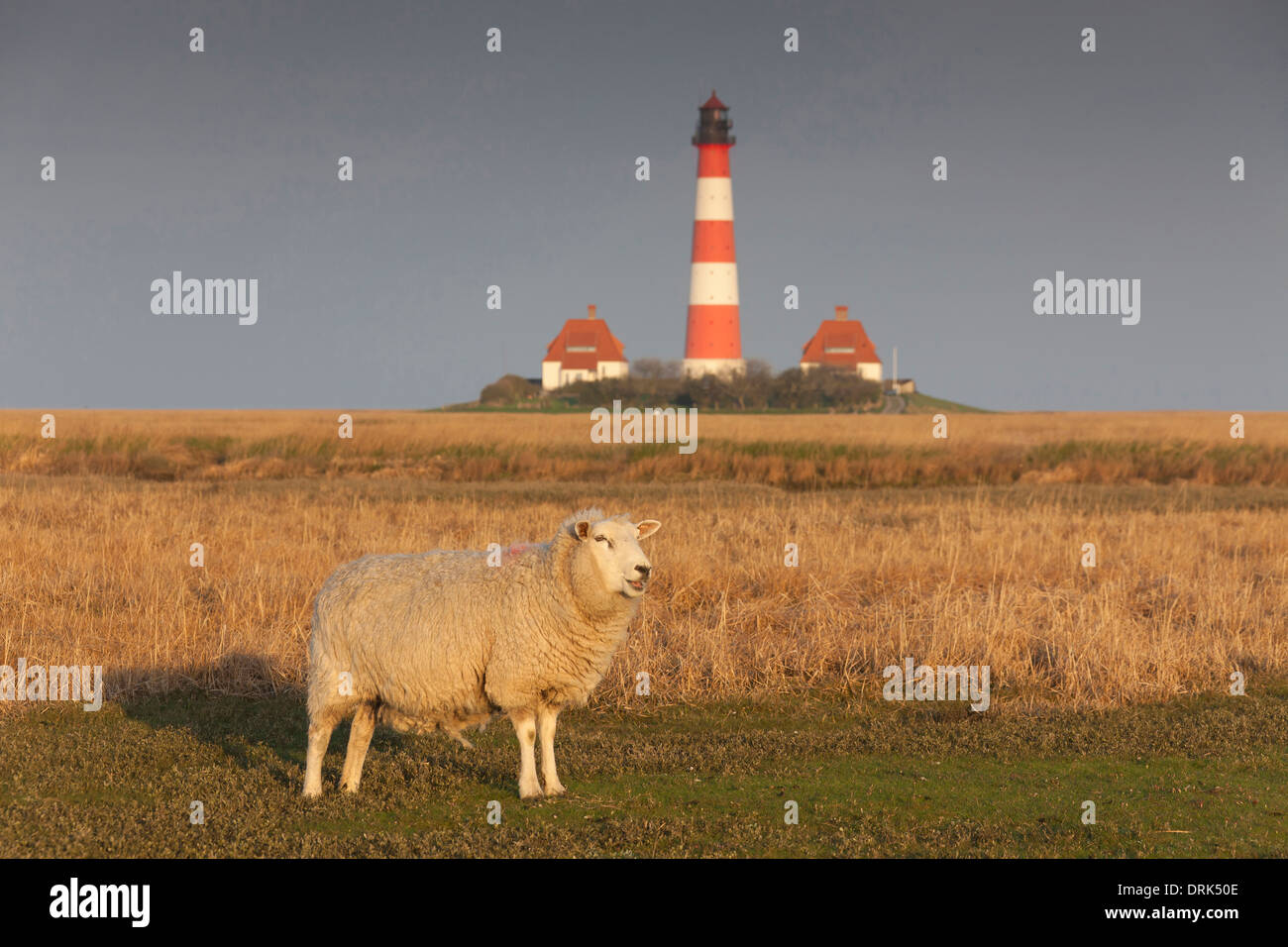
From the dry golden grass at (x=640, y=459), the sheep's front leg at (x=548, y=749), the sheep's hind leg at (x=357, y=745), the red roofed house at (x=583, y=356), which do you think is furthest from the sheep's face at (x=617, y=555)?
the red roofed house at (x=583, y=356)

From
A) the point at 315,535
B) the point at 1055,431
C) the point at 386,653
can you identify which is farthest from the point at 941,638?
the point at 1055,431

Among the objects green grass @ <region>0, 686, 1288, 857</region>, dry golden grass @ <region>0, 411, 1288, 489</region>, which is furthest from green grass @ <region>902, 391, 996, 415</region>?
green grass @ <region>0, 686, 1288, 857</region>

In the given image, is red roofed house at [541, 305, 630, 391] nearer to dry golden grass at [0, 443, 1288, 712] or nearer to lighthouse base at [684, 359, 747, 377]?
lighthouse base at [684, 359, 747, 377]

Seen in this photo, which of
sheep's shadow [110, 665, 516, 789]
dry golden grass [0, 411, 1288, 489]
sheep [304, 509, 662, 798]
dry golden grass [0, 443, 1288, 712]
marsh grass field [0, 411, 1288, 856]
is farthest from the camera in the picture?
dry golden grass [0, 411, 1288, 489]

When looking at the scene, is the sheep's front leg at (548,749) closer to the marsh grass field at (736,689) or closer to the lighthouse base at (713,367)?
the marsh grass field at (736,689)

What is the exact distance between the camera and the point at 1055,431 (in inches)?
2259

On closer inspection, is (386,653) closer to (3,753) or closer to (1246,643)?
(3,753)

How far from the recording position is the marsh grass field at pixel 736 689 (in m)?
8.46

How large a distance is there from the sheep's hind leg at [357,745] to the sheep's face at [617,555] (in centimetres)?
204

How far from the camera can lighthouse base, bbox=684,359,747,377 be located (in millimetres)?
95125

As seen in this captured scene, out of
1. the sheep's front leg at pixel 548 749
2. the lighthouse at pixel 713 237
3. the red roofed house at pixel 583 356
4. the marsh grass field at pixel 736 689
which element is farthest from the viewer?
the red roofed house at pixel 583 356

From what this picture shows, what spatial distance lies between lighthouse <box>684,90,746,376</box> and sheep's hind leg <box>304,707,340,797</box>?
83.9 meters

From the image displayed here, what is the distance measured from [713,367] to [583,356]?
68.2 feet
